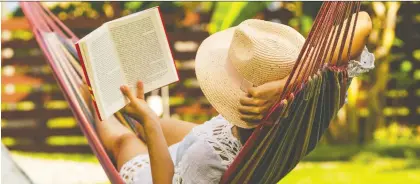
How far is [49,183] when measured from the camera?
455cm

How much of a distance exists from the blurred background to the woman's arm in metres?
3.53

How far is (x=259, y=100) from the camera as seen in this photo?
5.26ft

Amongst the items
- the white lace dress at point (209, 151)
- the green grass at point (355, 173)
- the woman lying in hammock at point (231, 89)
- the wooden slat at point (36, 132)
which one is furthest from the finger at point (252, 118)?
the wooden slat at point (36, 132)

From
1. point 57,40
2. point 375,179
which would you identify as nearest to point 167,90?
point 375,179

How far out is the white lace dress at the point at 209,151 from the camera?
1675 millimetres

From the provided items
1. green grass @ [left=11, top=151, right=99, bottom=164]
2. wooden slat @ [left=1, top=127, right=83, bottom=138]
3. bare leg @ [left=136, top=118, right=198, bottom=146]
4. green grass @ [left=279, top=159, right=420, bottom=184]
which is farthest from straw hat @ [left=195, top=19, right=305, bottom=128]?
wooden slat @ [left=1, top=127, right=83, bottom=138]

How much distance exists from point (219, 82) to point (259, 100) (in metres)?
0.12

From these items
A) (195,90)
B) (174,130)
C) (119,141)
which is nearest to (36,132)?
(195,90)

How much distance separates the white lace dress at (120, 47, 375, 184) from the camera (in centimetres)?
167

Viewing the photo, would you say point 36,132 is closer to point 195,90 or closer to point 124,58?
point 195,90

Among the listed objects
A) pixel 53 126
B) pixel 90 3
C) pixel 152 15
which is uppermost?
pixel 152 15

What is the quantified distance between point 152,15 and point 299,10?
13.2ft

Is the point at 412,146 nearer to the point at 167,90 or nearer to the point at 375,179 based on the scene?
the point at 375,179

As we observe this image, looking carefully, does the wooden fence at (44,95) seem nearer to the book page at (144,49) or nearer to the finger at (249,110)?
the book page at (144,49)
